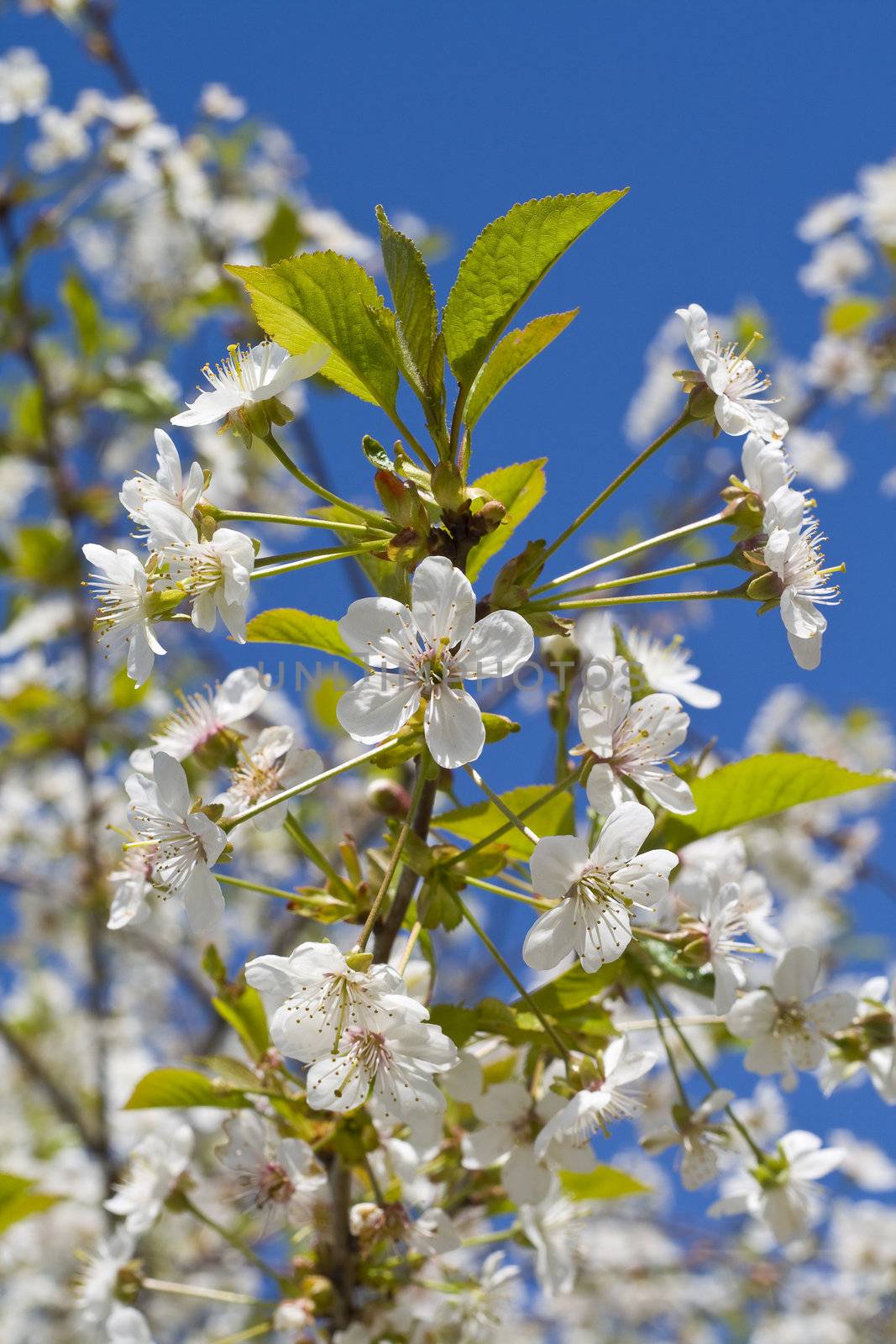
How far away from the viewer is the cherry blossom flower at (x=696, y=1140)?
148cm

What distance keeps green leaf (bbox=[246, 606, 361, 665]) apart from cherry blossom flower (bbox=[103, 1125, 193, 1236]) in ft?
2.73

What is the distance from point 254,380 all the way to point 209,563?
27 centimetres

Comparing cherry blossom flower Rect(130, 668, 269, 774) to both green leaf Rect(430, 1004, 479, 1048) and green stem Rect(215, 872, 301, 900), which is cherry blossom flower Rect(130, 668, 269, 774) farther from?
green leaf Rect(430, 1004, 479, 1048)

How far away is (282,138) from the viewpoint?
22.6 feet

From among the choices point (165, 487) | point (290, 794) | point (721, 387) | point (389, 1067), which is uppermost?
point (721, 387)

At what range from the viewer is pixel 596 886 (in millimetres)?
1174

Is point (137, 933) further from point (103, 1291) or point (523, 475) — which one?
point (523, 475)

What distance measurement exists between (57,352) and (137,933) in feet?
9.74

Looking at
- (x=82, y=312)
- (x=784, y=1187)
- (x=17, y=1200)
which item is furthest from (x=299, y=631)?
(x=82, y=312)

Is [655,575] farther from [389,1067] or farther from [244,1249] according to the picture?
[244,1249]

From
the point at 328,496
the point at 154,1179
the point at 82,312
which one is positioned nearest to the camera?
the point at 328,496

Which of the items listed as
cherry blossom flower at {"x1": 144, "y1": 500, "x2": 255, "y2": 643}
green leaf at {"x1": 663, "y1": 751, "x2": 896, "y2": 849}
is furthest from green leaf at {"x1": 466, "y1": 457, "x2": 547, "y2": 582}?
green leaf at {"x1": 663, "y1": 751, "x2": 896, "y2": 849}

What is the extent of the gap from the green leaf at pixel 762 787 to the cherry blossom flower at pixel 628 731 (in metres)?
0.23

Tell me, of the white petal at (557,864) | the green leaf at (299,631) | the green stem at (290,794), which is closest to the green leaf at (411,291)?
the green leaf at (299,631)
